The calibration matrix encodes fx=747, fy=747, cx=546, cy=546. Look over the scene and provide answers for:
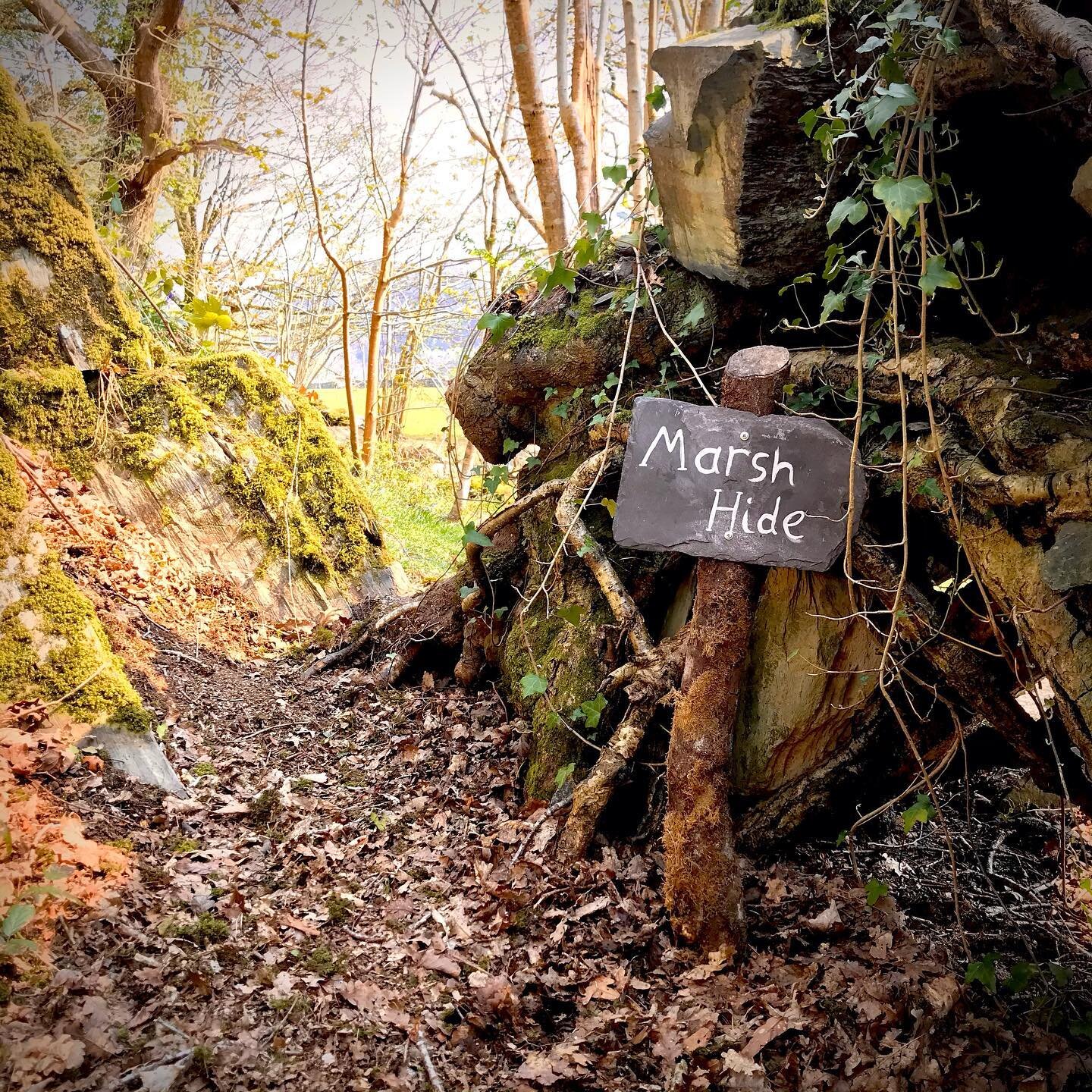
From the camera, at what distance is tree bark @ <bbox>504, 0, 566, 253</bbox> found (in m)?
6.47

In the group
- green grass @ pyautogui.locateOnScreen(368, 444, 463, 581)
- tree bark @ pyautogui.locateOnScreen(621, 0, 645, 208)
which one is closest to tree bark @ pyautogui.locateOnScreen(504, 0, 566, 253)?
tree bark @ pyautogui.locateOnScreen(621, 0, 645, 208)

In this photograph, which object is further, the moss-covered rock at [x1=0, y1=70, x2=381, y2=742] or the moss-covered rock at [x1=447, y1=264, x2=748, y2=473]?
the moss-covered rock at [x1=447, y1=264, x2=748, y2=473]

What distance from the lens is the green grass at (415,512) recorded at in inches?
384

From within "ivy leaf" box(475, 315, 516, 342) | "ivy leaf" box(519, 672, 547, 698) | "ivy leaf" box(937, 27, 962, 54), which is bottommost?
"ivy leaf" box(519, 672, 547, 698)

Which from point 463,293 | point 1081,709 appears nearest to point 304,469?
point 1081,709

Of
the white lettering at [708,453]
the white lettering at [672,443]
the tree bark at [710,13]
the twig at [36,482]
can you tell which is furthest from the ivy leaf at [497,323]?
the tree bark at [710,13]

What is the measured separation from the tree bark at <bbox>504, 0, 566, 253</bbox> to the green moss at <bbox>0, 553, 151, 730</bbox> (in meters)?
4.46

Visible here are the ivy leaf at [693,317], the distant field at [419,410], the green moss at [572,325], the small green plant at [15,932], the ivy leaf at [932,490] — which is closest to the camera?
the small green plant at [15,932]

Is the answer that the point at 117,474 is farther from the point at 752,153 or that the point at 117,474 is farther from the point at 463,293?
the point at 463,293

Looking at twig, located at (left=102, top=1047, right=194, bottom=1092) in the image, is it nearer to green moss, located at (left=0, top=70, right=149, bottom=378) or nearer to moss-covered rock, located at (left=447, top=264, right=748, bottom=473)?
moss-covered rock, located at (left=447, top=264, right=748, bottom=473)

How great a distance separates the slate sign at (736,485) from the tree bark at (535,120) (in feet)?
12.9

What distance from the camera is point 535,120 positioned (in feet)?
22.4

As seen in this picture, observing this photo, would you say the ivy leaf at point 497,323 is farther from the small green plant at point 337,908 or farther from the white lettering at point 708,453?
the small green plant at point 337,908

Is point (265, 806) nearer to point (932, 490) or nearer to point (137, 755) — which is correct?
point (137, 755)
